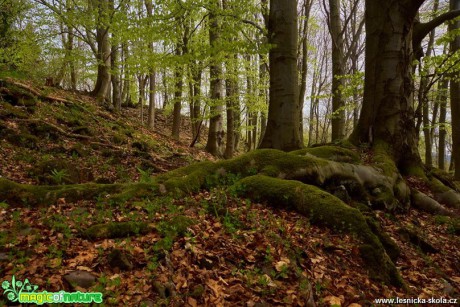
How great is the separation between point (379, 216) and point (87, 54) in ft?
47.5

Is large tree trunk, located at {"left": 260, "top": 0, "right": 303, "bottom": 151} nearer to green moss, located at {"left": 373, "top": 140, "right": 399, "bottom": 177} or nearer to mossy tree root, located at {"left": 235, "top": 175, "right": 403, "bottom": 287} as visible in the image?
green moss, located at {"left": 373, "top": 140, "right": 399, "bottom": 177}

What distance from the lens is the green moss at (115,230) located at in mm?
3719

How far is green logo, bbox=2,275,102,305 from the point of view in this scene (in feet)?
8.47

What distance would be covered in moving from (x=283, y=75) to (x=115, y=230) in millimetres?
5034

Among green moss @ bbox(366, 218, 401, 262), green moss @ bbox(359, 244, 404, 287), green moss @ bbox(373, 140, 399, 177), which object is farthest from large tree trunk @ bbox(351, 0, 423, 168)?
green moss @ bbox(359, 244, 404, 287)

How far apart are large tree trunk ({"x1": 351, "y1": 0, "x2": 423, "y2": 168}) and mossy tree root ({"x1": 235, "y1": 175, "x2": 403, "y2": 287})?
141 inches

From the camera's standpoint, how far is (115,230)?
3.80 metres

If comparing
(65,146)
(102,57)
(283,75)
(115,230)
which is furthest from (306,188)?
(102,57)

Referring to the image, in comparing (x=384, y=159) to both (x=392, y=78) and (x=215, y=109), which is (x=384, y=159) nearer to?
(x=392, y=78)

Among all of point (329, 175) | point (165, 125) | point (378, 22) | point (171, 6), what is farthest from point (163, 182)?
point (165, 125)

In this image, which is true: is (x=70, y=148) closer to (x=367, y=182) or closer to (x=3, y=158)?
(x=3, y=158)

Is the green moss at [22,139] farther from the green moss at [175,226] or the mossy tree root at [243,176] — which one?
the green moss at [175,226]

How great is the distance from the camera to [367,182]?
6.04 meters

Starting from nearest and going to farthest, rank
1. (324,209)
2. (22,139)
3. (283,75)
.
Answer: (324,209)
(283,75)
(22,139)
